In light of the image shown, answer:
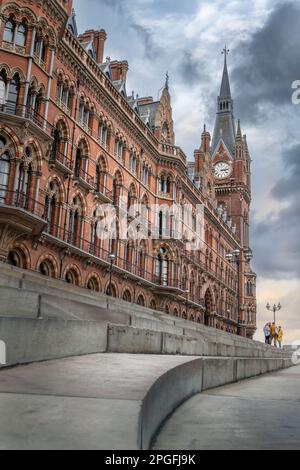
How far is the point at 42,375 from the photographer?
199 inches

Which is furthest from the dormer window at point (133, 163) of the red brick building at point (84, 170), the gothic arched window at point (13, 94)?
the gothic arched window at point (13, 94)

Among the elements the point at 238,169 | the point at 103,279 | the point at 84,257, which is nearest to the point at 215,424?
the point at 84,257

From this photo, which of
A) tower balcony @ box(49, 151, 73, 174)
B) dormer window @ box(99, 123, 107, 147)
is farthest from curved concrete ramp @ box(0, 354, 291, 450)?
dormer window @ box(99, 123, 107, 147)

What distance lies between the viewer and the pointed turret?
90625mm

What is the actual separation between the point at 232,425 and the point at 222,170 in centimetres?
8354

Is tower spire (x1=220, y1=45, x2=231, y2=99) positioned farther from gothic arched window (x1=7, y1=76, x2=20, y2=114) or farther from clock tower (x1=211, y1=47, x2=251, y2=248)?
gothic arched window (x1=7, y1=76, x2=20, y2=114)

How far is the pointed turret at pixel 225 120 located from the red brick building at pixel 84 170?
110 ft

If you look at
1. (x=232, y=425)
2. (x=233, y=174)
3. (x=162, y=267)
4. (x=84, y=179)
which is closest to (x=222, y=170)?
(x=233, y=174)

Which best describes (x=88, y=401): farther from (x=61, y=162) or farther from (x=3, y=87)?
(x=61, y=162)

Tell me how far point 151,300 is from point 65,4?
2283 cm

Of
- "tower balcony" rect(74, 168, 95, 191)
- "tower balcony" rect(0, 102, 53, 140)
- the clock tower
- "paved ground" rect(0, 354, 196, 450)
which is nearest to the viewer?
"paved ground" rect(0, 354, 196, 450)

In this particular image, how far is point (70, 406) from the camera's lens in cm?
386

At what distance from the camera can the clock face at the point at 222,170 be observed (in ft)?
283

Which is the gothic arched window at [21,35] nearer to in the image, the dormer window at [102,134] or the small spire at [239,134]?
the dormer window at [102,134]
